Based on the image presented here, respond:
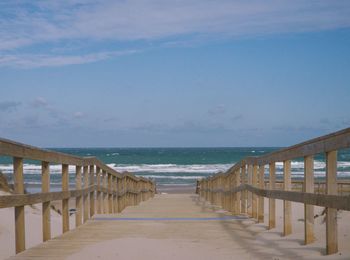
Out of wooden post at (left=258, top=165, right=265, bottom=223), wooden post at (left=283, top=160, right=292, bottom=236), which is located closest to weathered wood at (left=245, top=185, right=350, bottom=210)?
wooden post at (left=283, top=160, right=292, bottom=236)

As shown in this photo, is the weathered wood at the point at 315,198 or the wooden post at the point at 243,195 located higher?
the weathered wood at the point at 315,198

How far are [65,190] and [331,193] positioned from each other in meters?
3.83

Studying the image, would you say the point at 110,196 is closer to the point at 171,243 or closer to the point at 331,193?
the point at 171,243

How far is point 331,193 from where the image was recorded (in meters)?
5.15

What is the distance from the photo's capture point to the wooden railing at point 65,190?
18.5 feet

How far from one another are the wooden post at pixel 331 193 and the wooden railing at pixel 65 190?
8.80 feet

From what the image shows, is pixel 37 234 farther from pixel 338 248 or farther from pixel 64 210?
pixel 338 248

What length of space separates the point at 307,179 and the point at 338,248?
2.51ft

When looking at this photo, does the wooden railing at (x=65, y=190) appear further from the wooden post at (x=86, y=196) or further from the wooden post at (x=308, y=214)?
the wooden post at (x=308, y=214)

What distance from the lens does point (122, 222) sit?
905 centimetres

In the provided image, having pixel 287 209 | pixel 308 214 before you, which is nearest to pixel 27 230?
pixel 287 209

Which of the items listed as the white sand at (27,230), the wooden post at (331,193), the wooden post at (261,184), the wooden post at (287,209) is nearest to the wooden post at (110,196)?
the white sand at (27,230)

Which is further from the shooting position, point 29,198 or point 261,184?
point 261,184

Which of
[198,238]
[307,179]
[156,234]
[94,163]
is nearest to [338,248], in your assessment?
[307,179]
